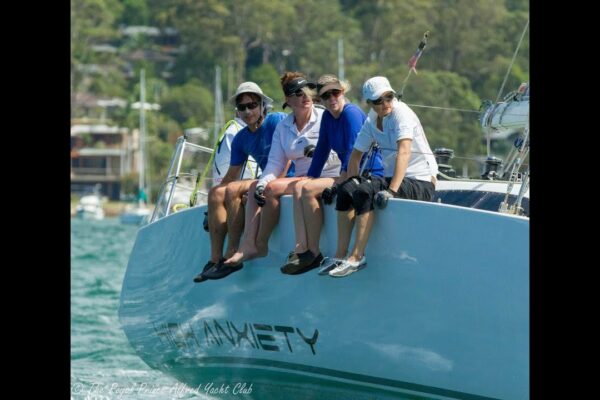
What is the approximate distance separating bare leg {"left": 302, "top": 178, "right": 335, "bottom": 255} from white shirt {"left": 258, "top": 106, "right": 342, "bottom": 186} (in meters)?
0.43

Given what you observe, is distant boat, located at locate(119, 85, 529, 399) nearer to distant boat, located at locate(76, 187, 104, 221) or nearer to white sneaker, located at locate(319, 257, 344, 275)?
white sneaker, located at locate(319, 257, 344, 275)

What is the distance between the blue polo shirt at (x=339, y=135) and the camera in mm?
6051

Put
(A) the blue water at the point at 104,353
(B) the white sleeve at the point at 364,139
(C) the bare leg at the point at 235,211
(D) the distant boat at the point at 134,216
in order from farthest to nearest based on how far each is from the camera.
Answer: (D) the distant boat at the point at 134,216 < (A) the blue water at the point at 104,353 < (C) the bare leg at the point at 235,211 < (B) the white sleeve at the point at 364,139

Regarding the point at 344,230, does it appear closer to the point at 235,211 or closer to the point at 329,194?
the point at 329,194

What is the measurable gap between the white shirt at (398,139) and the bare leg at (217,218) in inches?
38.6

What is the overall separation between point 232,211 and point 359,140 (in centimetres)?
93

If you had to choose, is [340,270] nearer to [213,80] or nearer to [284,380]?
[284,380]

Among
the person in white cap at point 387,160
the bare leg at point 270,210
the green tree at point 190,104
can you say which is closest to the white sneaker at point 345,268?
the person in white cap at point 387,160

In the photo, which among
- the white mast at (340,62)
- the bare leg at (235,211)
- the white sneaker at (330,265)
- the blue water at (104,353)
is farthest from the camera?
the white mast at (340,62)

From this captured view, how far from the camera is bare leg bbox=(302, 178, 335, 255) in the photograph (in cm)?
588

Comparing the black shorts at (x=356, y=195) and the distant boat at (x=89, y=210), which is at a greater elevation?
the black shorts at (x=356, y=195)

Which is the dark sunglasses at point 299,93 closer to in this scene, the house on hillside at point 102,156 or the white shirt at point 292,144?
the white shirt at point 292,144

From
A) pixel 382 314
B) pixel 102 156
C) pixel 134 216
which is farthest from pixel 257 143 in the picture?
pixel 102 156

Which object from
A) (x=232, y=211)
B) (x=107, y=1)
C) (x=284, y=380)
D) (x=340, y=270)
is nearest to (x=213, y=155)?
(x=232, y=211)
